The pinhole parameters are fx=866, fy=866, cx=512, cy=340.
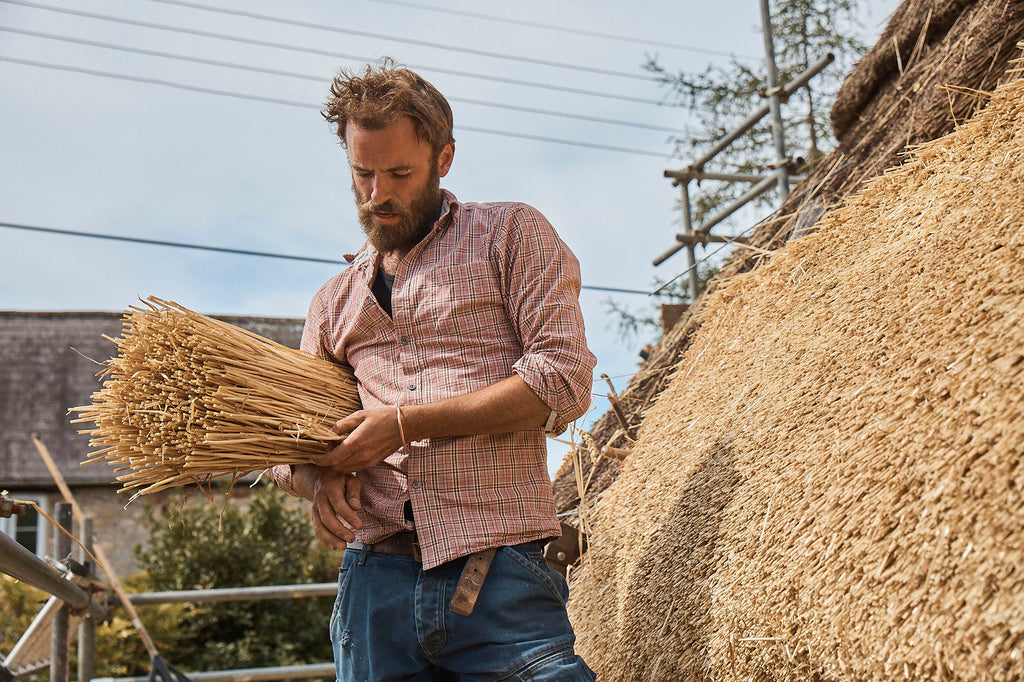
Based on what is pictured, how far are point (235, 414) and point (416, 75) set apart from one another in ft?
2.80

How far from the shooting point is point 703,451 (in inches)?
86.1

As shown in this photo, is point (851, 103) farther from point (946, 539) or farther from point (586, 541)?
point (946, 539)

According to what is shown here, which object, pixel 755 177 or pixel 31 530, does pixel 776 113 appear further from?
pixel 31 530

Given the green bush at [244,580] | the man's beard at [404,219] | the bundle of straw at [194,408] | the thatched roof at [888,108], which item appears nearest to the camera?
the bundle of straw at [194,408]

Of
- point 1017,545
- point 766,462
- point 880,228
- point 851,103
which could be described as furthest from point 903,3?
point 1017,545

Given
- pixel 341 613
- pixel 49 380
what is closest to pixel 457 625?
pixel 341 613

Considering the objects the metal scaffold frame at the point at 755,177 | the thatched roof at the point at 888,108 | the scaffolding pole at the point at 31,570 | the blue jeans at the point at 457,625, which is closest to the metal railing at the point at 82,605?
the scaffolding pole at the point at 31,570

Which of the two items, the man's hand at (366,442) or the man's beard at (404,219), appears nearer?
the man's hand at (366,442)

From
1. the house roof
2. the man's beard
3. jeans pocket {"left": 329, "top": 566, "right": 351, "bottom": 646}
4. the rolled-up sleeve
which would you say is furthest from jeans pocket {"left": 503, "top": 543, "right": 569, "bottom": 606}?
the house roof

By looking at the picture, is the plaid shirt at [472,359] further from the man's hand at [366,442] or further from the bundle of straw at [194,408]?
the bundle of straw at [194,408]

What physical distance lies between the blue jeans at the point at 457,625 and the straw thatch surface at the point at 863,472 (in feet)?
1.02

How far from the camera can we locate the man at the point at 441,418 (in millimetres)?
1648

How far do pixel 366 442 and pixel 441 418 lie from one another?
0.52ft

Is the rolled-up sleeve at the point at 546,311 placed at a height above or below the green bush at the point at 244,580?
above
